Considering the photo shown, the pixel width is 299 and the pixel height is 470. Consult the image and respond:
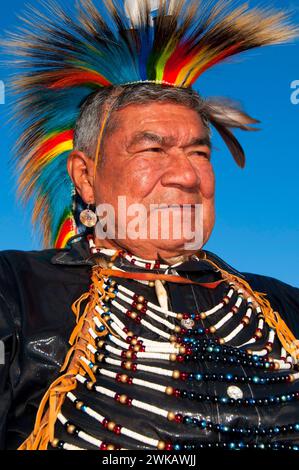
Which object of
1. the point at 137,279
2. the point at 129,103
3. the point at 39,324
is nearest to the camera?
the point at 39,324

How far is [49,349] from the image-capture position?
2551 mm

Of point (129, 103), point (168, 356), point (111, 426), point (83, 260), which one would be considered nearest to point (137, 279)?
point (83, 260)

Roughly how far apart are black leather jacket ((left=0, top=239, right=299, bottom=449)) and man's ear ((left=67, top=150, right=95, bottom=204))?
1.29 feet

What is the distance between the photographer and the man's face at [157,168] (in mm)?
2984

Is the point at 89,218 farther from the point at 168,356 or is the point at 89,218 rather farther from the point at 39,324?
the point at 168,356

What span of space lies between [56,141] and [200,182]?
1.08m

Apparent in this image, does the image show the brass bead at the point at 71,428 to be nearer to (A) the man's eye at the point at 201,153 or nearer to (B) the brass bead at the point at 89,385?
(B) the brass bead at the point at 89,385

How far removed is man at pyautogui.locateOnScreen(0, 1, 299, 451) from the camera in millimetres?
2359

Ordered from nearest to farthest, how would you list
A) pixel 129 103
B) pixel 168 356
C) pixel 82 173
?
pixel 168 356
pixel 129 103
pixel 82 173

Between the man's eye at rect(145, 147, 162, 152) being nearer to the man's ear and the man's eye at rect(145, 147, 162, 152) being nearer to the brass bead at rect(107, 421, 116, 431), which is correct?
the man's ear

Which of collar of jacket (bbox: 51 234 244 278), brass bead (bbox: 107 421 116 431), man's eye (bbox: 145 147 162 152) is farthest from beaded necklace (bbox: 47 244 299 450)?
man's eye (bbox: 145 147 162 152)

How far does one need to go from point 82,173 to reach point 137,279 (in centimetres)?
84

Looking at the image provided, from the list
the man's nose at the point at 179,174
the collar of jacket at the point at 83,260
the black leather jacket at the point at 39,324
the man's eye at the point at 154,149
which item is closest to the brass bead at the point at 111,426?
the black leather jacket at the point at 39,324

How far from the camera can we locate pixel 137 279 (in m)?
2.90
